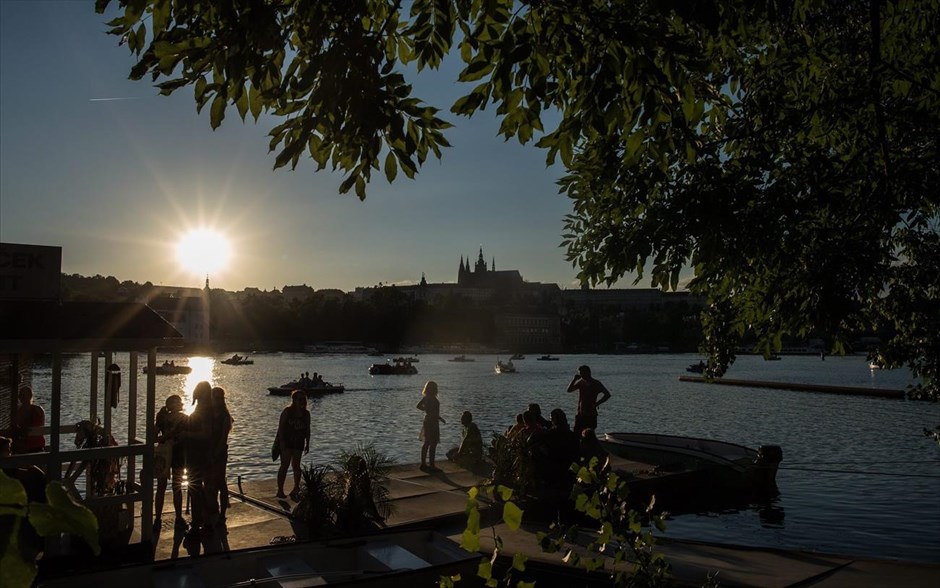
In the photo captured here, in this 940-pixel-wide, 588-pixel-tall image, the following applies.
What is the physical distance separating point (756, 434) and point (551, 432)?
2943 cm

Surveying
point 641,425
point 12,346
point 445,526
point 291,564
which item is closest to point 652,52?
point 291,564


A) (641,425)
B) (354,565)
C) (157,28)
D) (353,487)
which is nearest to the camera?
(157,28)

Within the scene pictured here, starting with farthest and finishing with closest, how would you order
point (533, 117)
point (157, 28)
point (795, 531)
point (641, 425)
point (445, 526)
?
1. point (641, 425)
2. point (795, 531)
3. point (445, 526)
4. point (533, 117)
5. point (157, 28)

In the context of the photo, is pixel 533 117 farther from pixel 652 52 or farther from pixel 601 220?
pixel 601 220

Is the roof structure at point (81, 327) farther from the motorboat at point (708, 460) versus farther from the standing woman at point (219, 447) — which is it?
the motorboat at point (708, 460)

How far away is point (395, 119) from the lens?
5148 mm

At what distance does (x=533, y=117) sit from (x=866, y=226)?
4.33 m

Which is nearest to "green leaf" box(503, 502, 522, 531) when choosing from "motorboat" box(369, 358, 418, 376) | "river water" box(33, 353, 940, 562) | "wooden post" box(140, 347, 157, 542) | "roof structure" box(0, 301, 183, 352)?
"roof structure" box(0, 301, 183, 352)

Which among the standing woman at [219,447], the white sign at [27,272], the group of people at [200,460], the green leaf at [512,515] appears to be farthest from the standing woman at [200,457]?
the green leaf at [512,515]

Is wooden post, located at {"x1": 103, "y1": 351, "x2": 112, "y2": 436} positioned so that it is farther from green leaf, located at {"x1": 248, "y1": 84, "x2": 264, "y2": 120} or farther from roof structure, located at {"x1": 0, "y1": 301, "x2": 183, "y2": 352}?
green leaf, located at {"x1": 248, "y1": 84, "x2": 264, "y2": 120}

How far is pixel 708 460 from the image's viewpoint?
1850 cm

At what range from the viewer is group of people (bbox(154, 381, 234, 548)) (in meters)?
11.2

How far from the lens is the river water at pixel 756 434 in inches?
707

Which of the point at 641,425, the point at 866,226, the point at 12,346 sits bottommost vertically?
the point at 641,425
